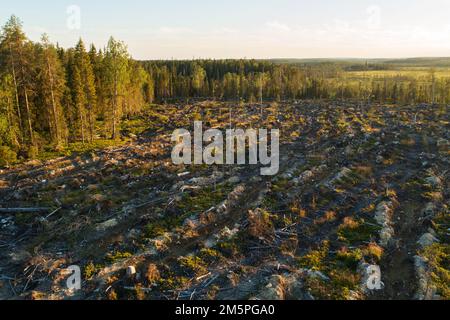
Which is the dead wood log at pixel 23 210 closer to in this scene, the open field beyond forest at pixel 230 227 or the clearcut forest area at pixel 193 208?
the clearcut forest area at pixel 193 208

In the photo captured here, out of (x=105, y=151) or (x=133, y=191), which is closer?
(x=133, y=191)

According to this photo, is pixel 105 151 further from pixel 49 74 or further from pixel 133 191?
pixel 133 191

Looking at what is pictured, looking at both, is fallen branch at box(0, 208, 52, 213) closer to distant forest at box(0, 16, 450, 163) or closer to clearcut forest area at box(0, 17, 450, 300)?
clearcut forest area at box(0, 17, 450, 300)

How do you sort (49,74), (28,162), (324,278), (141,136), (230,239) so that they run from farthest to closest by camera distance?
(141,136), (49,74), (28,162), (230,239), (324,278)

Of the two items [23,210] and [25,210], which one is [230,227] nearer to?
[25,210]

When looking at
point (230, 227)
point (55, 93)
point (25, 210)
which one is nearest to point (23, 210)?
point (25, 210)

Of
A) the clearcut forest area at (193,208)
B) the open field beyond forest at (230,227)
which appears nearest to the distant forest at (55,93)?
the clearcut forest area at (193,208)

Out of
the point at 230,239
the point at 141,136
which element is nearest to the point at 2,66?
the point at 141,136

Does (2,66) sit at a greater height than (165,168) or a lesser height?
greater
